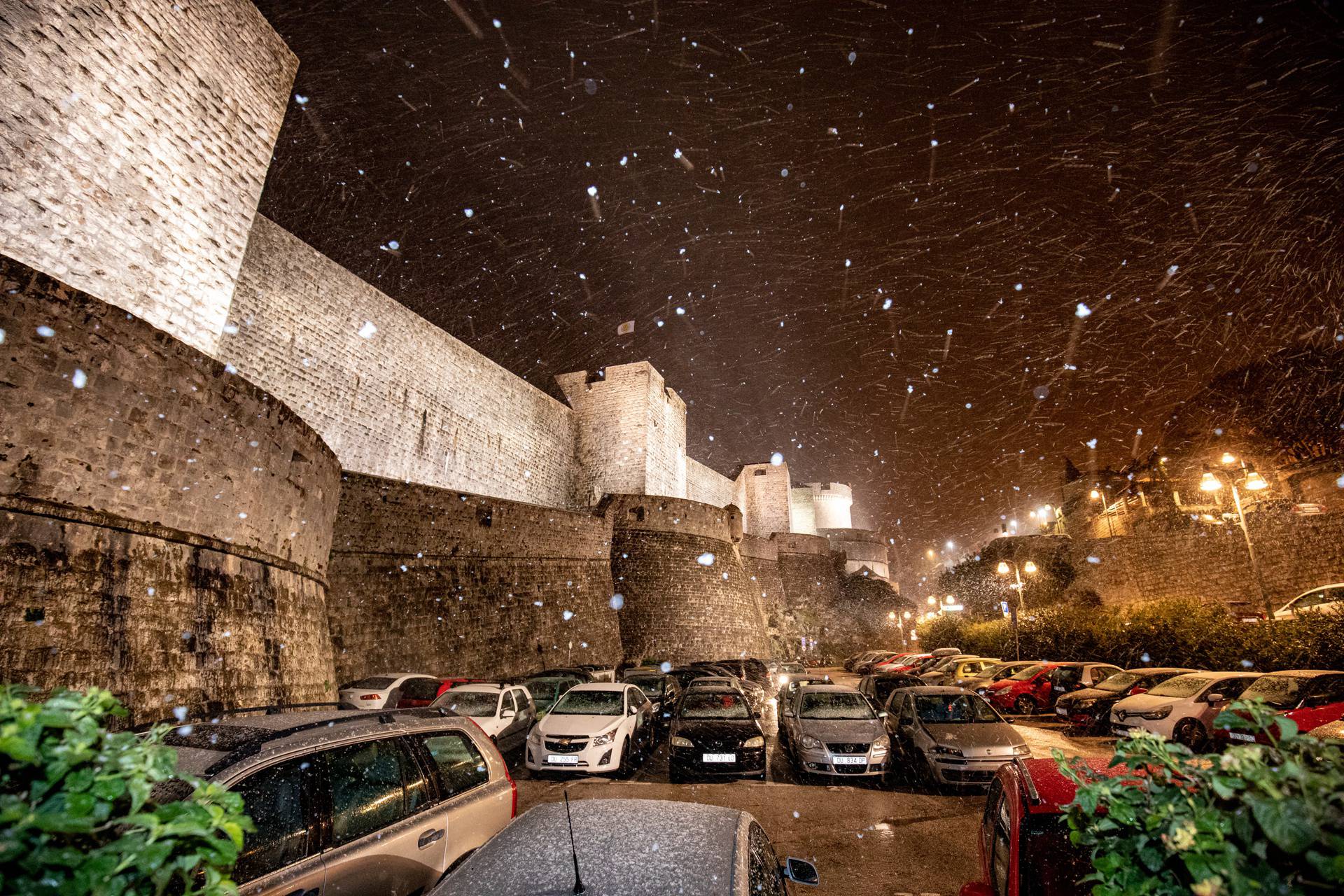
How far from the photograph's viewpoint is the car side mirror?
233 cm

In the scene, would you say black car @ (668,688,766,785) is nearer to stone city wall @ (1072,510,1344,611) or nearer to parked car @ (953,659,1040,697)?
parked car @ (953,659,1040,697)

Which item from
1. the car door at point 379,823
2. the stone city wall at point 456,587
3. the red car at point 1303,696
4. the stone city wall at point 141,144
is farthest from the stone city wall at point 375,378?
the red car at point 1303,696

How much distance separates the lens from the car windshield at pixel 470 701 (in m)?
8.27

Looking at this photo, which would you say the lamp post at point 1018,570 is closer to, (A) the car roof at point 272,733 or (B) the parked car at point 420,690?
(B) the parked car at point 420,690

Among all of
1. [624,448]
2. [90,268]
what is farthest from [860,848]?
[624,448]

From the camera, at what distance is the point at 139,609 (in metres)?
6.11

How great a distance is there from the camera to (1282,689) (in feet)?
23.9

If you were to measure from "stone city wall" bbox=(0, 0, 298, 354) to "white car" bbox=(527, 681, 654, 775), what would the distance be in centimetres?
806

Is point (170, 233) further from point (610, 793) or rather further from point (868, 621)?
point (868, 621)

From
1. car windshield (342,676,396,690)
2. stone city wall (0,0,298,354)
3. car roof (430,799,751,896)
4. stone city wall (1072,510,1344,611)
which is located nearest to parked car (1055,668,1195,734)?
stone city wall (1072,510,1344,611)

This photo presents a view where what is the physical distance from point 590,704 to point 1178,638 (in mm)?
14725

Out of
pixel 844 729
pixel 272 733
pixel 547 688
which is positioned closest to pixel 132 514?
pixel 272 733

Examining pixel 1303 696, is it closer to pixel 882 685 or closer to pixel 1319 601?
pixel 882 685

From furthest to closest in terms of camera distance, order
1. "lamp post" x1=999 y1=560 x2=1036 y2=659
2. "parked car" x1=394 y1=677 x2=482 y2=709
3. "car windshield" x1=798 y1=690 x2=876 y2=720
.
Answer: "lamp post" x1=999 y1=560 x2=1036 y2=659 < "parked car" x1=394 y1=677 x2=482 y2=709 < "car windshield" x1=798 y1=690 x2=876 y2=720
